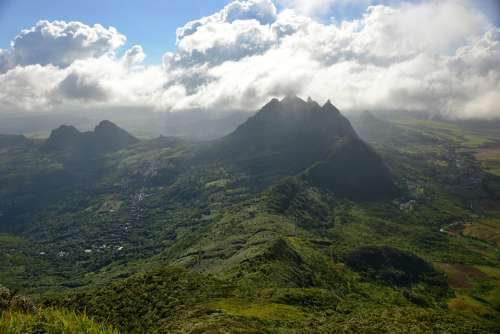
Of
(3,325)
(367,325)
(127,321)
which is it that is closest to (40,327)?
(3,325)

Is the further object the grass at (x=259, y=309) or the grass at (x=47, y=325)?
the grass at (x=259, y=309)

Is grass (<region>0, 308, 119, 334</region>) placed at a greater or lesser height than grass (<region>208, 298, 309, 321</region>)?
greater

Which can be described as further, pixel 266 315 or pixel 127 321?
pixel 266 315

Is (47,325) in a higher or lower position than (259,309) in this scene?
higher

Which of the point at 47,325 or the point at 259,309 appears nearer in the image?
the point at 47,325

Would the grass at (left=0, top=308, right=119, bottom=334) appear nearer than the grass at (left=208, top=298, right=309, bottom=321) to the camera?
Yes

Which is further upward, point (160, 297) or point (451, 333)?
point (160, 297)

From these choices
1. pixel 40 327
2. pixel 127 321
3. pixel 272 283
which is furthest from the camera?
pixel 272 283

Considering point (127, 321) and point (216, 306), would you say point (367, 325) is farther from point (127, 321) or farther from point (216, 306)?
point (127, 321)

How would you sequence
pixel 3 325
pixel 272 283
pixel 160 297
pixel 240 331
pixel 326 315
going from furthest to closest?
pixel 272 283 → pixel 326 315 → pixel 160 297 → pixel 240 331 → pixel 3 325

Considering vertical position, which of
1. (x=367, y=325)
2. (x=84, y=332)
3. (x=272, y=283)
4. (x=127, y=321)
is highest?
(x=84, y=332)

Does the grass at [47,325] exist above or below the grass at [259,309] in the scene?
above
